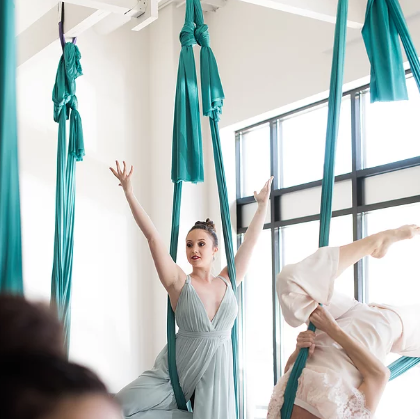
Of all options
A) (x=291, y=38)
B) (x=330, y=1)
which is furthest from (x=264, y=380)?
(x=330, y=1)

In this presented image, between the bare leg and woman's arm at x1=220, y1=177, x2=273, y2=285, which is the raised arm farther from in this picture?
the bare leg

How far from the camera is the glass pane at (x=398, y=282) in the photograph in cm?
545

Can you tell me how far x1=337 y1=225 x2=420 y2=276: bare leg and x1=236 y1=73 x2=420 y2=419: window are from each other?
267 cm

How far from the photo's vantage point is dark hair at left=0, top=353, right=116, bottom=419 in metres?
0.39

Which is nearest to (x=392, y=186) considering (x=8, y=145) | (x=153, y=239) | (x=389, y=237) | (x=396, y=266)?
(x=396, y=266)

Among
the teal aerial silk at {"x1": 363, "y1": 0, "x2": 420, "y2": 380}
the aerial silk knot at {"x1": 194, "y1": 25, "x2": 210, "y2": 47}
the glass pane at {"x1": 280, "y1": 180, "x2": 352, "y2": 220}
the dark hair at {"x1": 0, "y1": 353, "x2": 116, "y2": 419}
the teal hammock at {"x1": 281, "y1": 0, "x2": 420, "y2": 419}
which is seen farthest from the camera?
the glass pane at {"x1": 280, "y1": 180, "x2": 352, "y2": 220}

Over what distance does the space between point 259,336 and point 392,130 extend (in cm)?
266

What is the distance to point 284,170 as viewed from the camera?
22.7 feet

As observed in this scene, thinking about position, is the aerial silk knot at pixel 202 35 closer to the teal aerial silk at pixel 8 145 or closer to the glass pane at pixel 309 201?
the glass pane at pixel 309 201

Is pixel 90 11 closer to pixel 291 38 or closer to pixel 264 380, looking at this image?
pixel 291 38

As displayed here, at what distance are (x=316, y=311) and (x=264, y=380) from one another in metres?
4.51

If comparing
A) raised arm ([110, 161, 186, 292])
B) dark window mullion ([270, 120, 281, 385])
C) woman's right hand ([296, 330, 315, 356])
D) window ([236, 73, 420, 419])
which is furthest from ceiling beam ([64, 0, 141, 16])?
woman's right hand ([296, 330, 315, 356])

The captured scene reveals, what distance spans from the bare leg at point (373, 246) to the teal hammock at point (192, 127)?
1401 mm

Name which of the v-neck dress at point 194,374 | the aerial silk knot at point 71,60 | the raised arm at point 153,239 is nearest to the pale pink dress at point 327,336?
the v-neck dress at point 194,374
